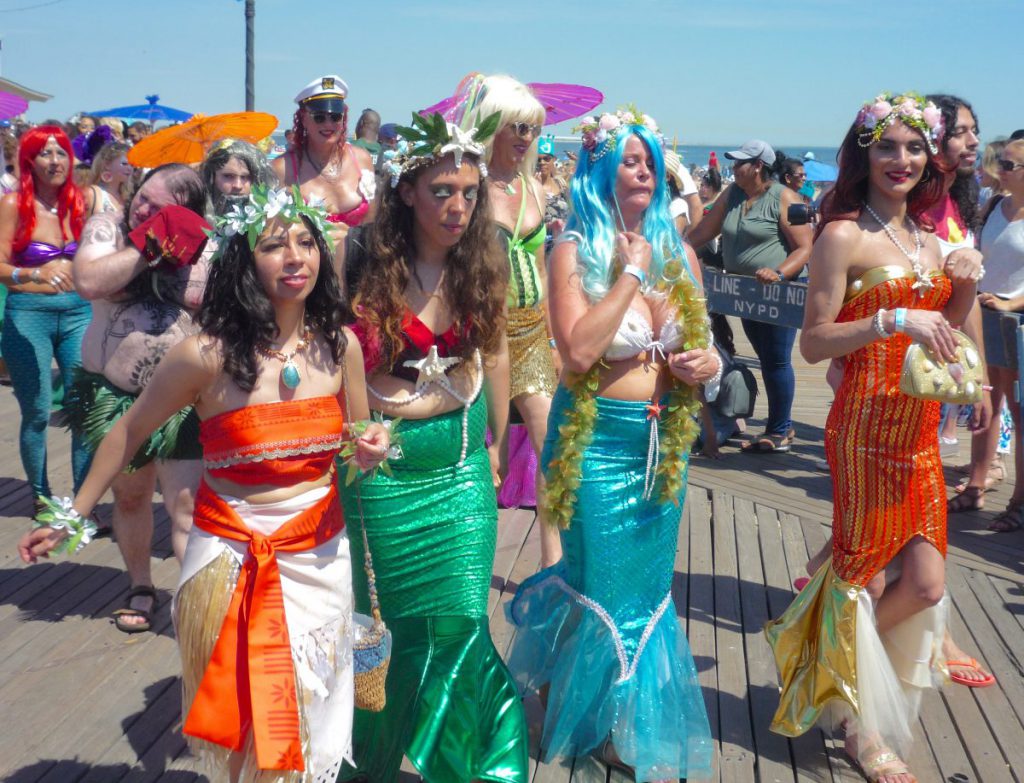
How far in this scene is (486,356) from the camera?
3.42 meters

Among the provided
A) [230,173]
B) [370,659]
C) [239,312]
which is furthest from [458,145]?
[370,659]

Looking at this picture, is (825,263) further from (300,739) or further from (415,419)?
(300,739)

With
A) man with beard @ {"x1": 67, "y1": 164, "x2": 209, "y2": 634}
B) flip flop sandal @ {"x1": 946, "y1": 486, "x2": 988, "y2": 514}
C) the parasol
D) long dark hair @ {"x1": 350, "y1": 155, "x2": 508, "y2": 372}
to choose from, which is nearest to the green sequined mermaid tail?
long dark hair @ {"x1": 350, "y1": 155, "x2": 508, "y2": 372}

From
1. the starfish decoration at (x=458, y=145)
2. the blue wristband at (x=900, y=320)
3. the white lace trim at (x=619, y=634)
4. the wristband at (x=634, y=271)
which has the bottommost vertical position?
the white lace trim at (x=619, y=634)

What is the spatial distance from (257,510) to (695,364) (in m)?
1.42

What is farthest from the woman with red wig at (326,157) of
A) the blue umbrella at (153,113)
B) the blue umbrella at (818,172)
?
the blue umbrella at (818,172)

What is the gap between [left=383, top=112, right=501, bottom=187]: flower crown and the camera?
Answer: 3.21 m

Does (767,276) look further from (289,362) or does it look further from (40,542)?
(40,542)

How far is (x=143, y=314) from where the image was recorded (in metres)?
4.07

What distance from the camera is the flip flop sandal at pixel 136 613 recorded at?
4.61m

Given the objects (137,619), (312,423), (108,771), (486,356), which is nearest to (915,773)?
(486,356)

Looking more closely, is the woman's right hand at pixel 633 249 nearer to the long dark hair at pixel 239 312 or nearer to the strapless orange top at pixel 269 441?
the long dark hair at pixel 239 312

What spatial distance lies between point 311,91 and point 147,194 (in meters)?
2.29

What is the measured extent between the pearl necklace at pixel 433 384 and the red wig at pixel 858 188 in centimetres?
129
